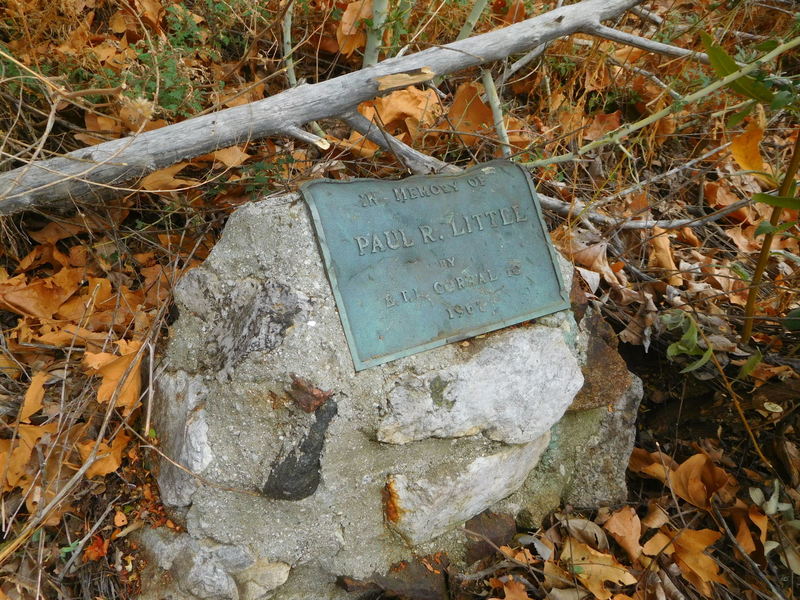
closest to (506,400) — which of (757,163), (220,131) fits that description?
(757,163)

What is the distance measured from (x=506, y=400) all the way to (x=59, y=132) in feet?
6.89

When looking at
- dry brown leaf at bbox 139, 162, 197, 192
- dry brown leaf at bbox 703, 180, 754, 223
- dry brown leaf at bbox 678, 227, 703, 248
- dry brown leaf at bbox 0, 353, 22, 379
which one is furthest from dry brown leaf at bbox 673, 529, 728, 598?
dry brown leaf at bbox 0, 353, 22, 379

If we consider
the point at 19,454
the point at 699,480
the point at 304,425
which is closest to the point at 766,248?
the point at 699,480

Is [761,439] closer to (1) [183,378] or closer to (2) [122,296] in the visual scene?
(1) [183,378]

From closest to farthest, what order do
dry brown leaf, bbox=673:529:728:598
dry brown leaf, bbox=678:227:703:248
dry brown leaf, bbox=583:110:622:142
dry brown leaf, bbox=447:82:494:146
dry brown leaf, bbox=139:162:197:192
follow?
dry brown leaf, bbox=673:529:728:598
dry brown leaf, bbox=139:162:197:192
dry brown leaf, bbox=447:82:494:146
dry brown leaf, bbox=678:227:703:248
dry brown leaf, bbox=583:110:622:142

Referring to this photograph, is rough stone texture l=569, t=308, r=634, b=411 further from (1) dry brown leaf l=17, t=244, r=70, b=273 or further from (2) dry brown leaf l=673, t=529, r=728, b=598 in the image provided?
(1) dry brown leaf l=17, t=244, r=70, b=273

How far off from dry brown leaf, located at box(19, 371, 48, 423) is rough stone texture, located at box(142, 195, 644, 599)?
0.37 meters

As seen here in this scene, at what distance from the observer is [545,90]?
11.0 ft

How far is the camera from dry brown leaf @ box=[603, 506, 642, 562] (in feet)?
7.22

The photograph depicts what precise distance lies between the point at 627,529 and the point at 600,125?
2152 mm

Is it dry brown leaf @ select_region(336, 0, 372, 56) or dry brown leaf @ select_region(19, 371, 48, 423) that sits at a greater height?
dry brown leaf @ select_region(336, 0, 372, 56)

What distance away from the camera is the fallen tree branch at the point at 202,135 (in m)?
1.94

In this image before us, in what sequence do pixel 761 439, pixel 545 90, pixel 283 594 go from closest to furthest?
pixel 283 594
pixel 761 439
pixel 545 90

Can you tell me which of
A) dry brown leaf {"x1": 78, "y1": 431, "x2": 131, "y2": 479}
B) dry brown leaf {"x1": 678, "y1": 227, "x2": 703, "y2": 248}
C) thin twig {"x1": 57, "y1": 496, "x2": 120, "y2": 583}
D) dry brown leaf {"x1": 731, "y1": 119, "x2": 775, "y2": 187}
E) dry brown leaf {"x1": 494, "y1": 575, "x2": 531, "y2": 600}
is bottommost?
dry brown leaf {"x1": 494, "y1": 575, "x2": 531, "y2": 600}
